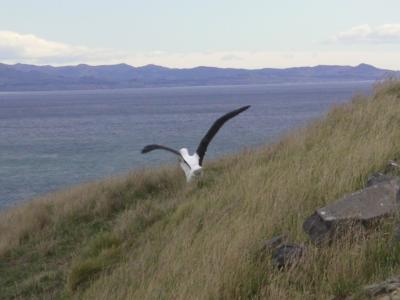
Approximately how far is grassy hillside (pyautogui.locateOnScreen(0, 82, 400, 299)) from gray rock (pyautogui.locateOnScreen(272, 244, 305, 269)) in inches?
2.8

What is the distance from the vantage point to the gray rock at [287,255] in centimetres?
439

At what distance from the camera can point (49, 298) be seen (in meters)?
6.76

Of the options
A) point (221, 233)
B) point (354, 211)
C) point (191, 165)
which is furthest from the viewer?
point (191, 165)

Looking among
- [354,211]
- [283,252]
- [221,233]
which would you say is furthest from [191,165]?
[283,252]

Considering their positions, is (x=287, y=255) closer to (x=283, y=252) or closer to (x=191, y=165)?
(x=283, y=252)

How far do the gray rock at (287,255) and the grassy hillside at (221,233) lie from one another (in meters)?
0.07

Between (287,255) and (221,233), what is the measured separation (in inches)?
42.1

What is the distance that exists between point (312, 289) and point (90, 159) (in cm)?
3302

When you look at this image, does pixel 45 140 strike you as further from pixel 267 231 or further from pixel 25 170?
pixel 267 231

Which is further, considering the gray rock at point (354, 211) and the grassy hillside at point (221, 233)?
the gray rock at point (354, 211)

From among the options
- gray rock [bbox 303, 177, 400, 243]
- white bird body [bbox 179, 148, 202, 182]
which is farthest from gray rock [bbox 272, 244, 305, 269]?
white bird body [bbox 179, 148, 202, 182]

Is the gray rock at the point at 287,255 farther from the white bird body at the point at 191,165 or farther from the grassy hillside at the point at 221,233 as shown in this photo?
the white bird body at the point at 191,165

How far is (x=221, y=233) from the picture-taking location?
5.45 metres

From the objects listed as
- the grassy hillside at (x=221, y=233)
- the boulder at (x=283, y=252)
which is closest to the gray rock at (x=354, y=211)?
the grassy hillside at (x=221, y=233)
